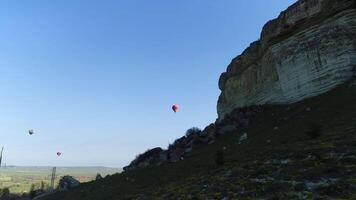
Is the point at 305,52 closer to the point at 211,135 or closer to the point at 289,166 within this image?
the point at 211,135

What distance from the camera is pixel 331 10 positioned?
4409cm

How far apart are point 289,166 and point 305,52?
27.7m

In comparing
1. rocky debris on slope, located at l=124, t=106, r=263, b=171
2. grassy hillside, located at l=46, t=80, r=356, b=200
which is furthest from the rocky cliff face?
rocky debris on slope, located at l=124, t=106, r=263, b=171

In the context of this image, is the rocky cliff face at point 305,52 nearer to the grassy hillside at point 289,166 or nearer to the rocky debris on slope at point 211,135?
the grassy hillside at point 289,166

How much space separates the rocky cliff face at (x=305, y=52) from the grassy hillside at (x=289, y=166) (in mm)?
3083

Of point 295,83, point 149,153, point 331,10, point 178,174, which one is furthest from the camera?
point 149,153

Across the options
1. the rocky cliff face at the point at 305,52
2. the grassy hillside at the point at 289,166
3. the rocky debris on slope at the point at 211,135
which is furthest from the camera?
the rocky debris on slope at the point at 211,135

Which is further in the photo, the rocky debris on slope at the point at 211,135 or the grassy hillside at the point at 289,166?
the rocky debris on slope at the point at 211,135

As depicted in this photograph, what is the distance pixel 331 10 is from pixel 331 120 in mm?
15729

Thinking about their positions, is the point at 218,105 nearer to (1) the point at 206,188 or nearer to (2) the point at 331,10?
(2) the point at 331,10

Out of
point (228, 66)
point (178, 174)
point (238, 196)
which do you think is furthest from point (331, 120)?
point (228, 66)

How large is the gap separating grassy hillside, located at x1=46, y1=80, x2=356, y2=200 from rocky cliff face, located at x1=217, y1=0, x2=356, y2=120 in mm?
3083

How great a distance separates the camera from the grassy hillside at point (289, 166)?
1770 centimetres

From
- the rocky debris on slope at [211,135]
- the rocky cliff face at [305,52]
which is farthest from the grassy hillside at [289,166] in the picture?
the rocky debris on slope at [211,135]
